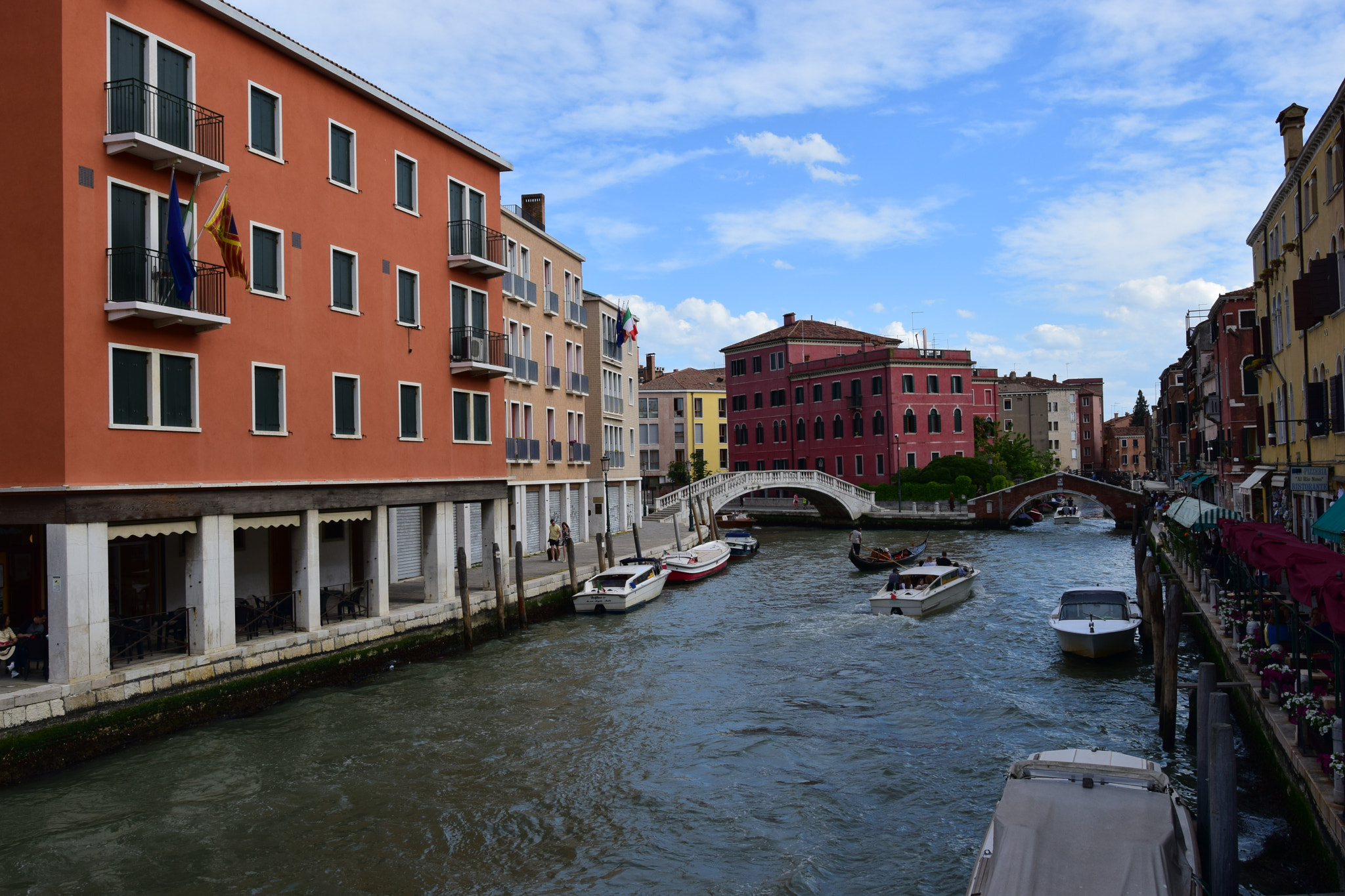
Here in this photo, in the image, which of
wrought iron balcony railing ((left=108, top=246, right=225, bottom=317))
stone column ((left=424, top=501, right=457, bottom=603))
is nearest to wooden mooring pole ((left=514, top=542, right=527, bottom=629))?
stone column ((left=424, top=501, right=457, bottom=603))

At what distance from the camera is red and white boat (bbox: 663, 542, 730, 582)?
109ft

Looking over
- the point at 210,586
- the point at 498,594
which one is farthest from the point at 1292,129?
the point at 210,586

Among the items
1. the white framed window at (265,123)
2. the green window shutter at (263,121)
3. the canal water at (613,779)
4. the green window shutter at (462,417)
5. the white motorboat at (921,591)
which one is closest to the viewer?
the canal water at (613,779)

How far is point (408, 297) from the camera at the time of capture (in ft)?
68.8

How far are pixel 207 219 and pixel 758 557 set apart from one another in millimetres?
29517

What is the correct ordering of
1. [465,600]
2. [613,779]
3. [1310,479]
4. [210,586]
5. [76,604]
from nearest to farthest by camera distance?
[613,779] < [76,604] < [210,586] < [1310,479] < [465,600]

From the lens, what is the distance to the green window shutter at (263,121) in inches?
664

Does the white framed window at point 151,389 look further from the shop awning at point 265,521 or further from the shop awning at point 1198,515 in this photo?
the shop awning at point 1198,515

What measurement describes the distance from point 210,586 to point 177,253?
502 cm

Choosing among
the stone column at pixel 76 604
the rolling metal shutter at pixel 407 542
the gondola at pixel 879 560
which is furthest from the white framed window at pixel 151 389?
the gondola at pixel 879 560

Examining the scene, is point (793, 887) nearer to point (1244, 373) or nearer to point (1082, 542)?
point (1244, 373)

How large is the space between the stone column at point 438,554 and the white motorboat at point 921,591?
34.1 ft

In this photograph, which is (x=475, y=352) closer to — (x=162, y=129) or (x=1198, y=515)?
(x=162, y=129)

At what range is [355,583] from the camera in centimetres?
2261
